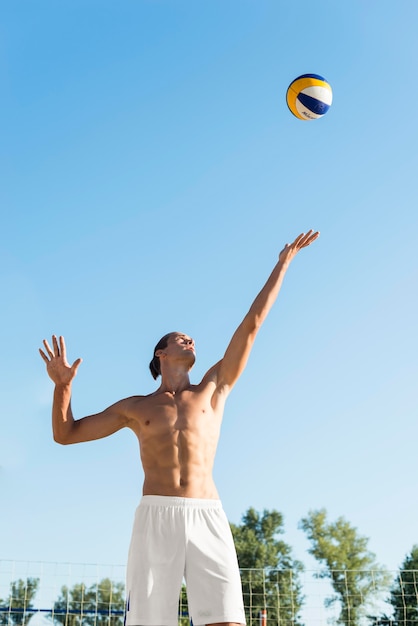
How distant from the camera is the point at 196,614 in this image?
159 inches

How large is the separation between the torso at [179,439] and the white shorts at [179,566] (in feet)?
0.39

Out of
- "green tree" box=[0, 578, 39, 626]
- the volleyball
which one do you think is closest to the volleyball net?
"green tree" box=[0, 578, 39, 626]

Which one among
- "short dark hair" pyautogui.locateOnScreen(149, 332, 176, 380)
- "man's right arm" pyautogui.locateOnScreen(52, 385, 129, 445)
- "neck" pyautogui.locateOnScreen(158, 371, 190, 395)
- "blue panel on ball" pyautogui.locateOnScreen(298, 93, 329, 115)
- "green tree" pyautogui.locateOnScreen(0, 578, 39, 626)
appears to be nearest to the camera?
"man's right arm" pyautogui.locateOnScreen(52, 385, 129, 445)

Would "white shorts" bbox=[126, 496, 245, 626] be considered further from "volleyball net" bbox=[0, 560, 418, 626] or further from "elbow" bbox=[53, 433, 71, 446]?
"volleyball net" bbox=[0, 560, 418, 626]

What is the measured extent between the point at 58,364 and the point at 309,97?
3.75 meters

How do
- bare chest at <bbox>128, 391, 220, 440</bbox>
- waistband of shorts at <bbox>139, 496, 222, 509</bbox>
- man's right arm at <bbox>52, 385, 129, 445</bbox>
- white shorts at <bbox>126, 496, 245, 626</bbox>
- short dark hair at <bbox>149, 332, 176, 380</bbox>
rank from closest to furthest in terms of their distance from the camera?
white shorts at <bbox>126, 496, 245, 626</bbox>
waistband of shorts at <bbox>139, 496, 222, 509</bbox>
bare chest at <bbox>128, 391, 220, 440</bbox>
man's right arm at <bbox>52, 385, 129, 445</bbox>
short dark hair at <bbox>149, 332, 176, 380</bbox>

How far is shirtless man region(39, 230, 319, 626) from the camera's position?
407 centimetres

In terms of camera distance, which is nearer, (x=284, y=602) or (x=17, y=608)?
(x=17, y=608)

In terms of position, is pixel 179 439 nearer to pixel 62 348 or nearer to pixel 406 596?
pixel 62 348

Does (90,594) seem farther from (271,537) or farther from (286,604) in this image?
(286,604)

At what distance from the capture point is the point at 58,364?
4.86 metres

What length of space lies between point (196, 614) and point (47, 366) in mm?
1808

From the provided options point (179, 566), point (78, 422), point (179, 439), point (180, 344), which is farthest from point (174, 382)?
point (179, 566)

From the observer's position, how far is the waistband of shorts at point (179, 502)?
14.1 feet
